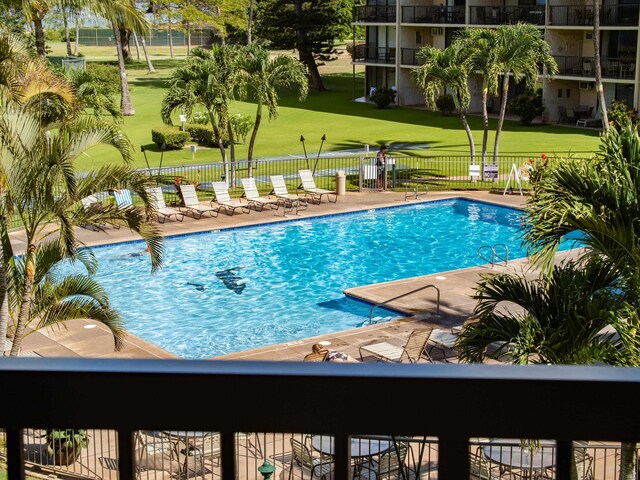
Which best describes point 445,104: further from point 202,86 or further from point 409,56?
point 202,86

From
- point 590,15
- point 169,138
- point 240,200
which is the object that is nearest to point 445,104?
point 590,15

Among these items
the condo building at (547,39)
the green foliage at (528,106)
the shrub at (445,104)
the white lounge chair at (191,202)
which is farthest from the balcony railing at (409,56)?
the white lounge chair at (191,202)

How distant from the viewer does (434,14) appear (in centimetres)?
5566

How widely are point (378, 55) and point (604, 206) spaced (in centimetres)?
5019

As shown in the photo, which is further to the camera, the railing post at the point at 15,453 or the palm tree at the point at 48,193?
the palm tree at the point at 48,193

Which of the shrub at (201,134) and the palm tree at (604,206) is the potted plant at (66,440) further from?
the shrub at (201,134)

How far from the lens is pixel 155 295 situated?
72.0 feet

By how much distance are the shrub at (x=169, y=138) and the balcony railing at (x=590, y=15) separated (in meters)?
19.0

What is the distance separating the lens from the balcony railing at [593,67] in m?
45.2

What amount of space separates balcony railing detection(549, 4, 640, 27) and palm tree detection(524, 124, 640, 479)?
37.1 m

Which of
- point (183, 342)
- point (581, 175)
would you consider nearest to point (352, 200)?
point (183, 342)

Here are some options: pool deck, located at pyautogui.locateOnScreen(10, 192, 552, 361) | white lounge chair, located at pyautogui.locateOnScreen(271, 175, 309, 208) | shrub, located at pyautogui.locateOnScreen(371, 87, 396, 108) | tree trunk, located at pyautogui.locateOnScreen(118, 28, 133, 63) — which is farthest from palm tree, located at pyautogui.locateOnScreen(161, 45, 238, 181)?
tree trunk, located at pyautogui.locateOnScreen(118, 28, 133, 63)

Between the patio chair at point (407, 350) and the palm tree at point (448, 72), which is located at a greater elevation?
the palm tree at point (448, 72)

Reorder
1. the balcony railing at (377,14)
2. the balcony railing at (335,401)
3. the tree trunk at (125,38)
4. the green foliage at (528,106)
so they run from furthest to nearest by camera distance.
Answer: the tree trunk at (125,38)
the balcony railing at (377,14)
the green foliage at (528,106)
the balcony railing at (335,401)
